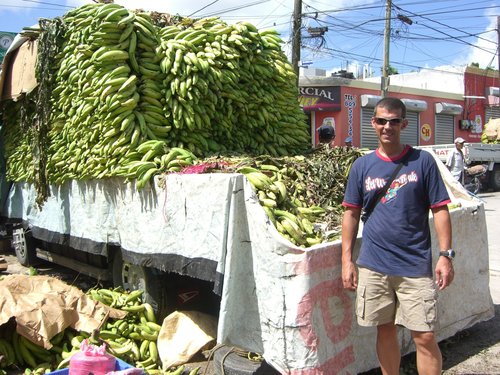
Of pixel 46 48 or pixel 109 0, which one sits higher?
pixel 109 0

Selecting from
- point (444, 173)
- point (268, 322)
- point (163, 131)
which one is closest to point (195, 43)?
point (163, 131)

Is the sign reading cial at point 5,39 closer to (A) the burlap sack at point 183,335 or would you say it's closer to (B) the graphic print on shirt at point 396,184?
(A) the burlap sack at point 183,335

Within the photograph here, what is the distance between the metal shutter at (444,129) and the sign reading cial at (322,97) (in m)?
8.04

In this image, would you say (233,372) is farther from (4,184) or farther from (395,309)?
(4,184)

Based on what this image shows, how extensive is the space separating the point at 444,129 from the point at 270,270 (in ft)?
89.5

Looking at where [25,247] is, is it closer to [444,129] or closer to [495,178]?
[495,178]

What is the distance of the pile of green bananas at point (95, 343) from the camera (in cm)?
417

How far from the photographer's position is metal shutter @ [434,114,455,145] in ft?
90.8

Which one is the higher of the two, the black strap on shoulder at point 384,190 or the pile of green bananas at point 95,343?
the black strap on shoulder at point 384,190

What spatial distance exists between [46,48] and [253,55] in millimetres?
2363

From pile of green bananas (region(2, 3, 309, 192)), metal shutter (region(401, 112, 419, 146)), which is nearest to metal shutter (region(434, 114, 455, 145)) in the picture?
metal shutter (region(401, 112, 419, 146))

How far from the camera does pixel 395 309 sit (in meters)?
3.27

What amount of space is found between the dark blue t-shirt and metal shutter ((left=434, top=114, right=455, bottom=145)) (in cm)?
2595

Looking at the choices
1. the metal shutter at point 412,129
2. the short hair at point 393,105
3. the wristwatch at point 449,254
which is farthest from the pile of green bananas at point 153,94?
the metal shutter at point 412,129
